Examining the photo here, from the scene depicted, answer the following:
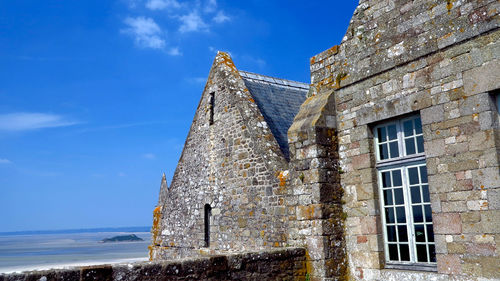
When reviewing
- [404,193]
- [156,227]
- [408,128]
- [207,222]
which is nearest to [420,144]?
[408,128]

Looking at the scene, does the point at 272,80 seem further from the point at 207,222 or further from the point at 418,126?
the point at 418,126

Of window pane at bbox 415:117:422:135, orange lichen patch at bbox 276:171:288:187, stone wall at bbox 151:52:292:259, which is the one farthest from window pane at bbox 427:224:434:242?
orange lichen patch at bbox 276:171:288:187

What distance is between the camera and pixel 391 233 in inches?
237

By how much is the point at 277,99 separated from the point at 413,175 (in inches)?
247

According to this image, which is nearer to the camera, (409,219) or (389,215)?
(409,219)

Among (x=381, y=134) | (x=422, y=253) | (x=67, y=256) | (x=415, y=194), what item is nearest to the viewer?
(x=422, y=253)

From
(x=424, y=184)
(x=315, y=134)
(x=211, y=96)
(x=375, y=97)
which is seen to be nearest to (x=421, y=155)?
(x=424, y=184)

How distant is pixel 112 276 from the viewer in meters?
4.96

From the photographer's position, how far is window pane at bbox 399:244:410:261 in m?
5.79

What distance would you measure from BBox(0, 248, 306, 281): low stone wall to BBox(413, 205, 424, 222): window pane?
5.76 ft

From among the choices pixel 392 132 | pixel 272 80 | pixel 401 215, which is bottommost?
pixel 401 215

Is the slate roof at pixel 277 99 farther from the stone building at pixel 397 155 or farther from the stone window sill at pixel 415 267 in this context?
the stone window sill at pixel 415 267

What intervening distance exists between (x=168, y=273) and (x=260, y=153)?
423 centimetres

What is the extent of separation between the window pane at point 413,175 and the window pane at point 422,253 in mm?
853
